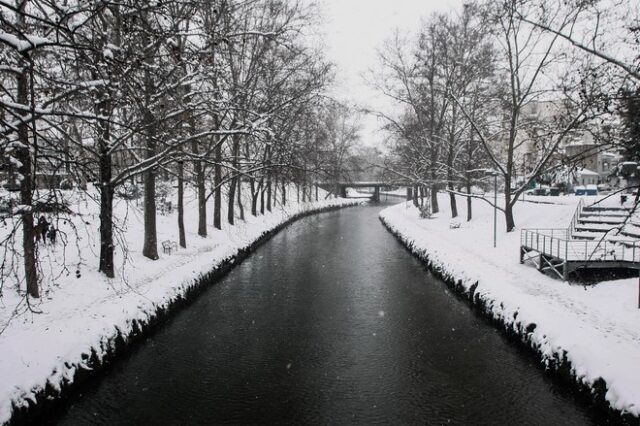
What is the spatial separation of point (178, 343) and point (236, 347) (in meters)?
1.45

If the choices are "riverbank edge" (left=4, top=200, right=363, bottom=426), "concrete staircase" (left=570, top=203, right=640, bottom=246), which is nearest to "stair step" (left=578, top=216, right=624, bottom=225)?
"concrete staircase" (left=570, top=203, right=640, bottom=246)

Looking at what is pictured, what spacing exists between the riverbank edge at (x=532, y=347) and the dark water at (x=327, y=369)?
0.76ft

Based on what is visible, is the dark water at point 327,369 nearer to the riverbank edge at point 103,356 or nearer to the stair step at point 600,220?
the riverbank edge at point 103,356

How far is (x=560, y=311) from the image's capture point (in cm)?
1089

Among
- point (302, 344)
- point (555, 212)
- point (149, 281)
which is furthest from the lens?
point (555, 212)

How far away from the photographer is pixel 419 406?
26.9 feet

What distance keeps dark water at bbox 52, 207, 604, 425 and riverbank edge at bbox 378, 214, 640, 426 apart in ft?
0.76

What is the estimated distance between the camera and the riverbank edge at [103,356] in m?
7.17

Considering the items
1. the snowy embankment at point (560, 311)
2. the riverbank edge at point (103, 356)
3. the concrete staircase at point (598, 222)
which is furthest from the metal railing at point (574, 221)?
the riverbank edge at point (103, 356)

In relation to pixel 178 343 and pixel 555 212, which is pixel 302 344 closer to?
pixel 178 343

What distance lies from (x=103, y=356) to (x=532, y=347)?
8958 millimetres

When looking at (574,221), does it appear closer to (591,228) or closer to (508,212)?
(591,228)

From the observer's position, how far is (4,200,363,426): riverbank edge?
717cm

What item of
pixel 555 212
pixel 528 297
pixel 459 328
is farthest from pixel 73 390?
pixel 555 212
